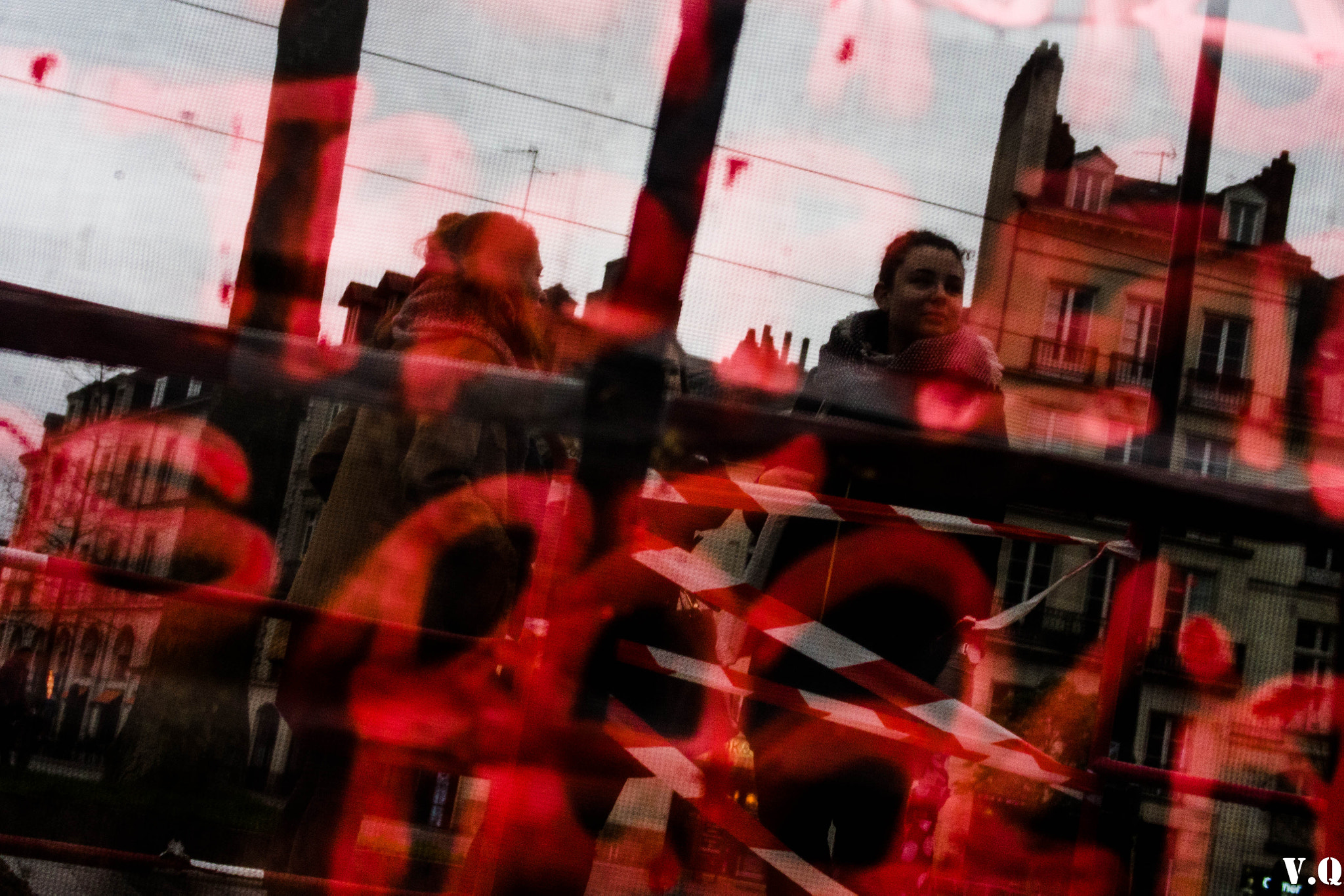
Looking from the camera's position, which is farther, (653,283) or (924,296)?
(924,296)

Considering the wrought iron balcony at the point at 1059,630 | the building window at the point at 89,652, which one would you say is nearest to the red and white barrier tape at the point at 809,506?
the building window at the point at 89,652

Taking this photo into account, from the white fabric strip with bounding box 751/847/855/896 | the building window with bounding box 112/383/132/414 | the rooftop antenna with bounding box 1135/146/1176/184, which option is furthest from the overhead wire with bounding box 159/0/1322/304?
the white fabric strip with bounding box 751/847/855/896

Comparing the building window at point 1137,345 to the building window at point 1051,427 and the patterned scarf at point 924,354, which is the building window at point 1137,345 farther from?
the patterned scarf at point 924,354

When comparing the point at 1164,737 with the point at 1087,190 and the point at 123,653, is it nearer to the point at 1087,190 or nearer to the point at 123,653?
the point at 1087,190

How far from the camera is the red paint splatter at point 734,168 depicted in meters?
2.12

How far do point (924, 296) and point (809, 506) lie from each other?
52 cm

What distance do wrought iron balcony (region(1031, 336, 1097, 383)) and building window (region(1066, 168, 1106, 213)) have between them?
1.10 feet

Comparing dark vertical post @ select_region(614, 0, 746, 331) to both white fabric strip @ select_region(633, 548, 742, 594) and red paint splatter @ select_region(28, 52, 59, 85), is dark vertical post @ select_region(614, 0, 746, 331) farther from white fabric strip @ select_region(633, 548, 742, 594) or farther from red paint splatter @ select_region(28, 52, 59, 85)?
red paint splatter @ select_region(28, 52, 59, 85)

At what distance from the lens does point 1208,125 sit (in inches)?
81.5

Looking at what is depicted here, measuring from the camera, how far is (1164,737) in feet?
10.1

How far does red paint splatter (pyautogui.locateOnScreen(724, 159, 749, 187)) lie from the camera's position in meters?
2.12

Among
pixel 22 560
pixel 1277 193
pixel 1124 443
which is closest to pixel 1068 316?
pixel 1277 193

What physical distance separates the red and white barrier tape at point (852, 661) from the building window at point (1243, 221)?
4.13ft

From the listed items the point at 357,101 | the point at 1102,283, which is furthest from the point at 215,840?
the point at 1102,283
